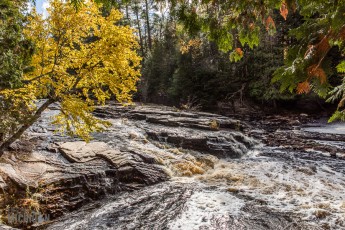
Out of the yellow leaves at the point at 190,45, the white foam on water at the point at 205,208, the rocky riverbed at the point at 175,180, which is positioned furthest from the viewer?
the yellow leaves at the point at 190,45

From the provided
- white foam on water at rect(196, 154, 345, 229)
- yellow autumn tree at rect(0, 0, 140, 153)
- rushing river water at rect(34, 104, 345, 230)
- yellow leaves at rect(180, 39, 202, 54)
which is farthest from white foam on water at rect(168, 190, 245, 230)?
yellow leaves at rect(180, 39, 202, 54)

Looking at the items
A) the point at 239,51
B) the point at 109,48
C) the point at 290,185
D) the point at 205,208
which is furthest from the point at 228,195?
the point at 109,48

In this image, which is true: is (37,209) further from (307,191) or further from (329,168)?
(329,168)

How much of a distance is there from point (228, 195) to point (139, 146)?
4522 millimetres

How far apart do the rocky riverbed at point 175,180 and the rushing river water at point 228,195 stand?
0.08 feet

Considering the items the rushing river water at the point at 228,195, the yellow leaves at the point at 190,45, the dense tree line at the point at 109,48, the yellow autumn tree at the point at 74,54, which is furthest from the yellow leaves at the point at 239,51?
the yellow leaves at the point at 190,45

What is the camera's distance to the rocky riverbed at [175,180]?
17.4 feet

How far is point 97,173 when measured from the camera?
7.14 metres

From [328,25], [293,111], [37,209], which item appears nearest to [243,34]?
[328,25]

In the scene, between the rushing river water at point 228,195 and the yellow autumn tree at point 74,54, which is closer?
the rushing river water at point 228,195

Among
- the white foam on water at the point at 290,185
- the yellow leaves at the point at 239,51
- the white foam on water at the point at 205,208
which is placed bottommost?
the white foam on water at the point at 290,185

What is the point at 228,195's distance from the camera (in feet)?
21.0

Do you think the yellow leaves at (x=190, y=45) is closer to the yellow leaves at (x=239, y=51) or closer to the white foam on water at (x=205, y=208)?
the white foam on water at (x=205, y=208)

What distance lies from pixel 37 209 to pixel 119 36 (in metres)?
4.61
